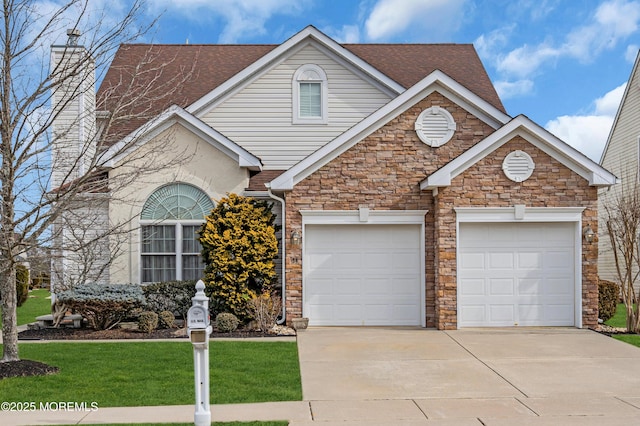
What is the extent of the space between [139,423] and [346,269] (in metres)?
8.20

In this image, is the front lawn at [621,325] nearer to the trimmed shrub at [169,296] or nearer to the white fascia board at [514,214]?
the white fascia board at [514,214]

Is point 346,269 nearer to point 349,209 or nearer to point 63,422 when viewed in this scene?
point 349,209

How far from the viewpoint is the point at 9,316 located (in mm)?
10273

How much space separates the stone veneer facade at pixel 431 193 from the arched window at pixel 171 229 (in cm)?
287

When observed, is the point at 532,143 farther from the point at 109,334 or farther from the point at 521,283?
the point at 109,334

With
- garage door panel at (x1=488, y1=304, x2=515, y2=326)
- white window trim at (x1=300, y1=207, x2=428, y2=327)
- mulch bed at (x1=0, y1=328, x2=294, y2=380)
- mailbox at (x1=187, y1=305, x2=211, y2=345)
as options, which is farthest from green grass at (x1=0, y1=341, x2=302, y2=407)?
garage door panel at (x1=488, y1=304, x2=515, y2=326)

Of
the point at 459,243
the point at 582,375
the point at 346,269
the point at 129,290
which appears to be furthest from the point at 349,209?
the point at 582,375

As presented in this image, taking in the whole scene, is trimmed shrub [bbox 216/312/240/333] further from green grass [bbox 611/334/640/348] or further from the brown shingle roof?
the brown shingle roof

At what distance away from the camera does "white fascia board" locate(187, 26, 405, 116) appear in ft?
60.8

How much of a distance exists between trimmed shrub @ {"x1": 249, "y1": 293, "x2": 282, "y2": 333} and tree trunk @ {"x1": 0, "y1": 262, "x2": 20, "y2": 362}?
5.11 meters

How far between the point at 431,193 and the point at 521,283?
2.79 metres

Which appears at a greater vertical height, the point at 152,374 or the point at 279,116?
the point at 279,116

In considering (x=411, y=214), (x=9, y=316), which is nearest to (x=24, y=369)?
(x=9, y=316)

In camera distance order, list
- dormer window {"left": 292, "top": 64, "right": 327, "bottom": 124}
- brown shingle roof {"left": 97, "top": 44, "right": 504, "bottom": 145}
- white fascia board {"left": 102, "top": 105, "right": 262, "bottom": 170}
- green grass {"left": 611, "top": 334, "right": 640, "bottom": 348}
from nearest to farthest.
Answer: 1. green grass {"left": 611, "top": 334, "right": 640, "bottom": 348}
2. white fascia board {"left": 102, "top": 105, "right": 262, "bottom": 170}
3. dormer window {"left": 292, "top": 64, "right": 327, "bottom": 124}
4. brown shingle roof {"left": 97, "top": 44, "right": 504, "bottom": 145}
